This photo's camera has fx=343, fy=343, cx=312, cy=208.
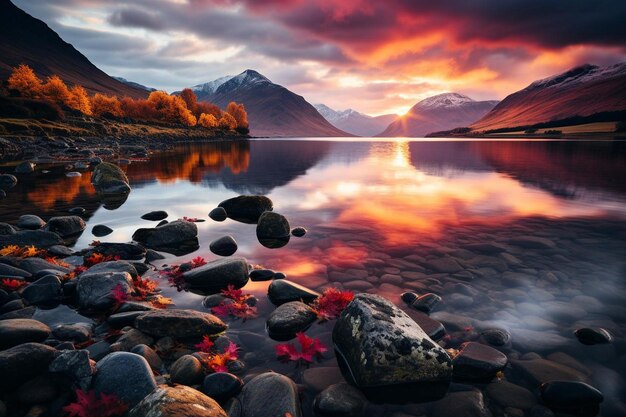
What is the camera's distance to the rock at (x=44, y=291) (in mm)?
8469

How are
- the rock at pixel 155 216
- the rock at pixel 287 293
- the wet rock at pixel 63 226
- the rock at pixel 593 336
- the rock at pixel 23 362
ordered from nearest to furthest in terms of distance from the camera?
the rock at pixel 23 362, the rock at pixel 593 336, the rock at pixel 287 293, the wet rock at pixel 63 226, the rock at pixel 155 216

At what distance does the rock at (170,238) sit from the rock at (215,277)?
3262 millimetres

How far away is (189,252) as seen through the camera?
1300 cm

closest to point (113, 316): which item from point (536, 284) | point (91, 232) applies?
point (91, 232)

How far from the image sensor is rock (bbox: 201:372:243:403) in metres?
5.57

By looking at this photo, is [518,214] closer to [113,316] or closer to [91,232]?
[113,316]

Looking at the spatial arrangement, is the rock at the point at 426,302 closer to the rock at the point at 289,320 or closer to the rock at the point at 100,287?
the rock at the point at 289,320

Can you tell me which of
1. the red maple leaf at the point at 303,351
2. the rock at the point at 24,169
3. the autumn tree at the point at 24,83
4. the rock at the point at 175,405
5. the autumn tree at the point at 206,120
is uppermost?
the autumn tree at the point at 24,83

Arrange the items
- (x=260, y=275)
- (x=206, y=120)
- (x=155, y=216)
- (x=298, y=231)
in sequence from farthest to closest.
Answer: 1. (x=206, y=120)
2. (x=155, y=216)
3. (x=298, y=231)
4. (x=260, y=275)

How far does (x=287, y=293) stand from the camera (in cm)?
919

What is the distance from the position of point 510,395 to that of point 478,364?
0.66 m

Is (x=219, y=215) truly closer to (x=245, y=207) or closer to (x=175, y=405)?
(x=245, y=207)

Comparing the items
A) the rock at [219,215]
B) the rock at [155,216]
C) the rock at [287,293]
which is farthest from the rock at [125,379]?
the rock at [155,216]

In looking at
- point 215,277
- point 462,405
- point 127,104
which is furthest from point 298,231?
point 127,104
